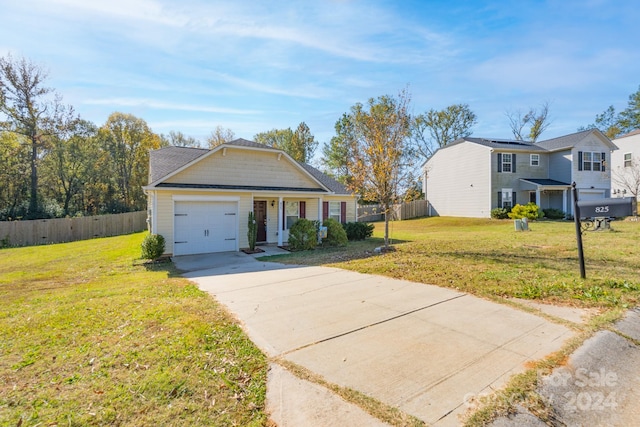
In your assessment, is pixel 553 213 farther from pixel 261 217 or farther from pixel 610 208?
pixel 261 217

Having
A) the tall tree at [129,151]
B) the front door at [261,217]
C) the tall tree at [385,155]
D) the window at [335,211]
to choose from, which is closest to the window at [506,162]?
the window at [335,211]

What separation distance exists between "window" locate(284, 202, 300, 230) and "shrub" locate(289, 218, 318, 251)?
6.94ft

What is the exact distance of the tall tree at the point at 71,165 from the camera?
28719mm

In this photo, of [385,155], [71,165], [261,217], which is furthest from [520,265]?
[71,165]

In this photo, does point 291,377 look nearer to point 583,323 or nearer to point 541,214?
point 583,323

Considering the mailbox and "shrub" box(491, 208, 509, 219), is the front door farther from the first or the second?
"shrub" box(491, 208, 509, 219)

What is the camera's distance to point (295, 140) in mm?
40531

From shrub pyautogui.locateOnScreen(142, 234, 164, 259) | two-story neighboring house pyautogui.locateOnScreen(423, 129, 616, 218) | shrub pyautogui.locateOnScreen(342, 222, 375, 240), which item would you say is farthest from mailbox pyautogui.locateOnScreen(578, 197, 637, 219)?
two-story neighboring house pyautogui.locateOnScreen(423, 129, 616, 218)

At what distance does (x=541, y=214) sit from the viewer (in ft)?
77.5

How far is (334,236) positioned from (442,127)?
1438 inches

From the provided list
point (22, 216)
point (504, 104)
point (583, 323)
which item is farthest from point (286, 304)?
point (504, 104)

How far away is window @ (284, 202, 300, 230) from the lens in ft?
50.9

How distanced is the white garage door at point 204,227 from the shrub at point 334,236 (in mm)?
4137

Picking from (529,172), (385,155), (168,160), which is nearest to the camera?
(385,155)
